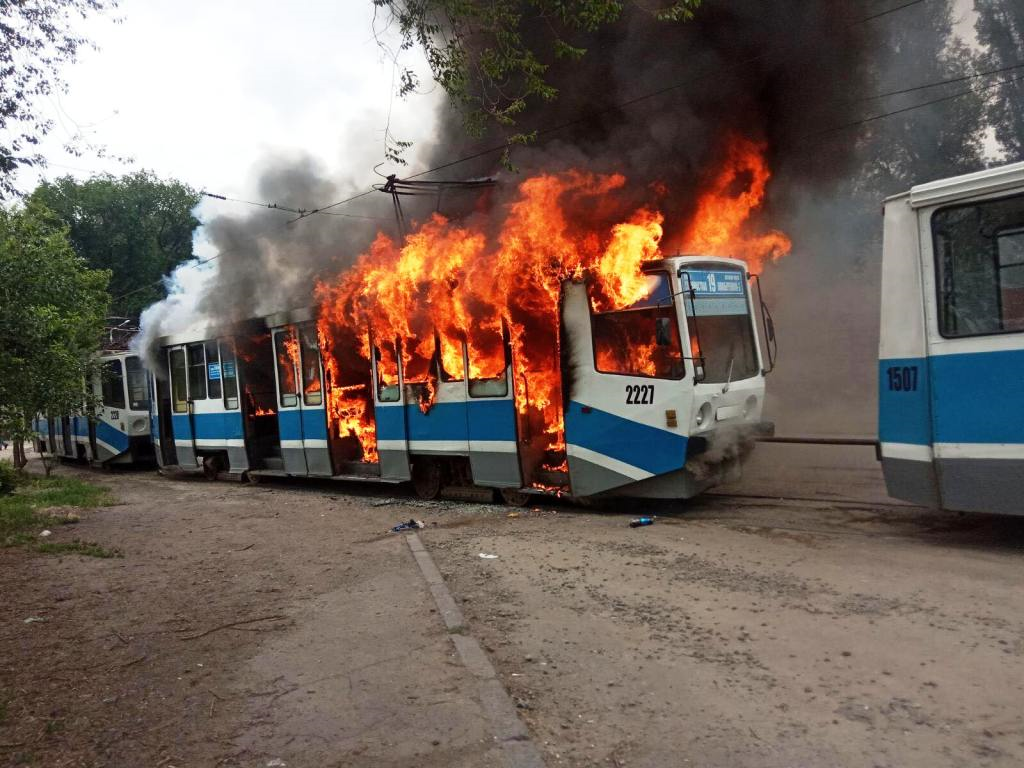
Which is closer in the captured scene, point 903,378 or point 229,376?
point 903,378

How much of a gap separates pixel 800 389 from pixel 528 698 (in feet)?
56.4

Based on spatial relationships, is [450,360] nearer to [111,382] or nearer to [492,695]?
[492,695]

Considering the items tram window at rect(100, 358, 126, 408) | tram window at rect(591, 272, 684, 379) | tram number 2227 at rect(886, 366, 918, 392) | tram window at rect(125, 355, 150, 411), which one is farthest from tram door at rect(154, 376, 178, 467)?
tram number 2227 at rect(886, 366, 918, 392)

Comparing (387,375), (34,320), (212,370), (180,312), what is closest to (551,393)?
(387,375)

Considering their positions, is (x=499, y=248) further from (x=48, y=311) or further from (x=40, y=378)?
(x=40, y=378)

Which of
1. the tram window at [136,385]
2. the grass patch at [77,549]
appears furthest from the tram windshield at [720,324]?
the tram window at [136,385]

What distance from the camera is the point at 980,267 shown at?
6.36 metres

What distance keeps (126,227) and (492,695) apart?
129 feet

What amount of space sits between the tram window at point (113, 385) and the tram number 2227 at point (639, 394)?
15.9 metres

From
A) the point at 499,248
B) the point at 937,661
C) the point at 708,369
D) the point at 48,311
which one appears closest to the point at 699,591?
the point at 937,661

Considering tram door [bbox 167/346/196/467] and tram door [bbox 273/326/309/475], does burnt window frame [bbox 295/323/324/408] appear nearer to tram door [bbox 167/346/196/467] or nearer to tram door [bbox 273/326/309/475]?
tram door [bbox 273/326/309/475]

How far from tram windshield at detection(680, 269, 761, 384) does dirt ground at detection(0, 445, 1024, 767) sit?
176 centimetres

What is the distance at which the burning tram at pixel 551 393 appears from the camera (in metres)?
8.41

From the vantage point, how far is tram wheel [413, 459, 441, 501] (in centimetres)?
1139
